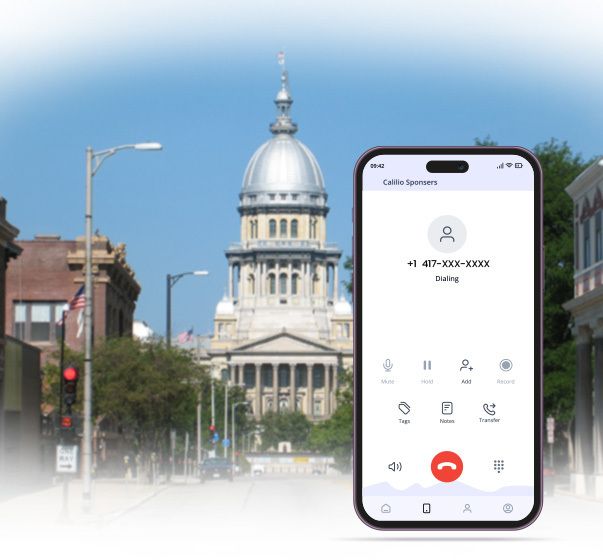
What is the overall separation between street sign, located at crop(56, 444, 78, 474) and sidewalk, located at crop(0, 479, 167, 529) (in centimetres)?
94

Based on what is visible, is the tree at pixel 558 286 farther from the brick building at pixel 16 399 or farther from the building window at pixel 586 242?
the brick building at pixel 16 399

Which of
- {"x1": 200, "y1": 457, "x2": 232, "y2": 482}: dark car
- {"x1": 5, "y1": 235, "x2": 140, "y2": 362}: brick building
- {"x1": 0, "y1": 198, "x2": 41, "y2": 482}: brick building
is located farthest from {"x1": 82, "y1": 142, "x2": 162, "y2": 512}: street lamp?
{"x1": 5, "y1": 235, "x2": 140, "y2": 362}: brick building

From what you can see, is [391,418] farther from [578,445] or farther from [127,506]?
[578,445]

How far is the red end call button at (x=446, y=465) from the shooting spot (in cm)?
908

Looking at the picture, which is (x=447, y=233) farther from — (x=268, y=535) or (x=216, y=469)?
(x=216, y=469)

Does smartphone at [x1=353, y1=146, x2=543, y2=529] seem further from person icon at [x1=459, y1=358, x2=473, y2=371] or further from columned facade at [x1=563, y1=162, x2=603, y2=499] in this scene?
columned facade at [x1=563, y1=162, x2=603, y2=499]

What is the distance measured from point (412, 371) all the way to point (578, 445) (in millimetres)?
54798

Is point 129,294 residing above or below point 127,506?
above

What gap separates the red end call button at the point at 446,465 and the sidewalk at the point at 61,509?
24.7 m

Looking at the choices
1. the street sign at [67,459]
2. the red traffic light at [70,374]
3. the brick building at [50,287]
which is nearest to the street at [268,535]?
the street sign at [67,459]

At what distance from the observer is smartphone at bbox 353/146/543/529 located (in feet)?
29.5

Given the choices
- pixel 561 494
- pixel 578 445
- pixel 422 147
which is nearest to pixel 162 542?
pixel 422 147

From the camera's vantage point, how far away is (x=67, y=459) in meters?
35.1

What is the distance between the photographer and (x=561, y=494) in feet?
189
